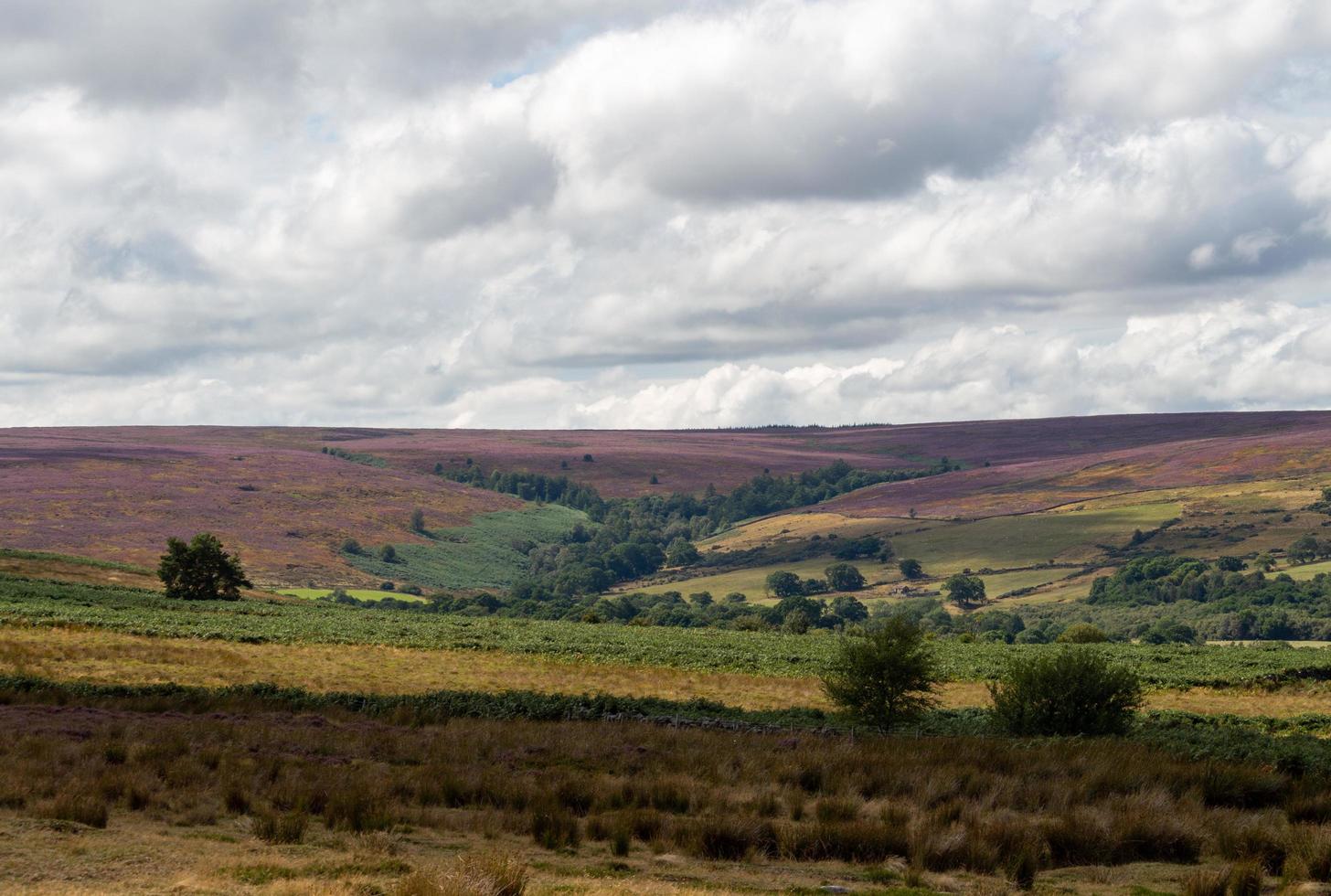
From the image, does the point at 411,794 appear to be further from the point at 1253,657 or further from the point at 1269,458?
the point at 1269,458

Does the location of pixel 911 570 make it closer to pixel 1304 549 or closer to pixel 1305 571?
pixel 1305 571

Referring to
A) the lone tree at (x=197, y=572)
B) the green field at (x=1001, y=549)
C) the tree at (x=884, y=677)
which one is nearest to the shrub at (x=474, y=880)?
the tree at (x=884, y=677)

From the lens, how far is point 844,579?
525ft

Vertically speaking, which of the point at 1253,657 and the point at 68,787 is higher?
the point at 68,787

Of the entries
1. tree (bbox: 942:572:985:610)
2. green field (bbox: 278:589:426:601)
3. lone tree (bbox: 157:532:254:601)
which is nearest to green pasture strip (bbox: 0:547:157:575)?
lone tree (bbox: 157:532:254:601)

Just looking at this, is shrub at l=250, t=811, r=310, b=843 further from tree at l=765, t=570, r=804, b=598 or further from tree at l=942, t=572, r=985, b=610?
tree at l=765, t=570, r=804, b=598

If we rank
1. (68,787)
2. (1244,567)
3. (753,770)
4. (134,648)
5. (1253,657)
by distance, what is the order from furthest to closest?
(1244,567) → (1253,657) → (134,648) → (753,770) → (68,787)

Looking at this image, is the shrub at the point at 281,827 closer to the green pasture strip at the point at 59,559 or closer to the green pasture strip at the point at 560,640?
the green pasture strip at the point at 560,640

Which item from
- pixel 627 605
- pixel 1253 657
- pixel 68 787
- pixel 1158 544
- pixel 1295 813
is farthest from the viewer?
pixel 1158 544

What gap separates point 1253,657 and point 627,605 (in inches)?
3080

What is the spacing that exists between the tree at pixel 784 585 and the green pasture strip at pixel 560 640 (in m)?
80.4

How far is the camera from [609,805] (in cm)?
1814

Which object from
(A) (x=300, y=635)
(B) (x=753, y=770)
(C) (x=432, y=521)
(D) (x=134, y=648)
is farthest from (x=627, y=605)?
(B) (x=753, y=770)

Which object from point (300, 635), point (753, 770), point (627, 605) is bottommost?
point (627, 605)
